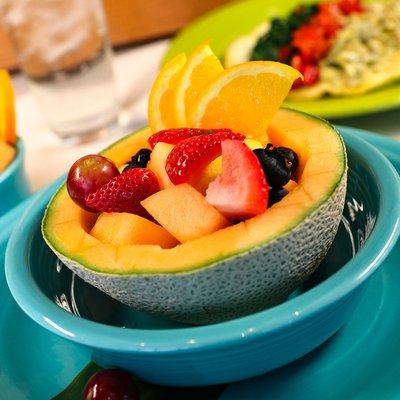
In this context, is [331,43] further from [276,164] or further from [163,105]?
[276,164]

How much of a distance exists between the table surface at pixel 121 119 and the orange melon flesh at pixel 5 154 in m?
0.15

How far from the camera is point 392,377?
1.81ft

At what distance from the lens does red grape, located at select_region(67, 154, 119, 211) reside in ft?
2.04

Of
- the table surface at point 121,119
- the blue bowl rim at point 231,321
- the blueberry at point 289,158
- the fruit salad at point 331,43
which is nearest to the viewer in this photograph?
the blue bowl rim at point 231,321

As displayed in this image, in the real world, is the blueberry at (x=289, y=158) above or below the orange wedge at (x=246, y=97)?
below

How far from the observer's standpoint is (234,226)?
0.54 metres

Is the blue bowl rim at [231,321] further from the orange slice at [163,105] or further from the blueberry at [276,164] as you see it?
the orange slice at [163,105]

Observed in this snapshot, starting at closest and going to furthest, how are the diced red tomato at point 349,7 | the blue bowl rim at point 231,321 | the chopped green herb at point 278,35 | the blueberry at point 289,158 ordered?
the blue bowl rim at point 231,321, the blueberry at point 289,158, the chopped green herb at point 278,35, the diced red tomato at point 349,7

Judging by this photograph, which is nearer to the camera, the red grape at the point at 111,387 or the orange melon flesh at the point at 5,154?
the red grape at the point at 111,387

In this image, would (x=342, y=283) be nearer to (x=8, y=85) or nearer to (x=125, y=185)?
(x=125, y=185)

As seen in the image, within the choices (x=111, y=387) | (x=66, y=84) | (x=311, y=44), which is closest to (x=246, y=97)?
(x=111, y=387)

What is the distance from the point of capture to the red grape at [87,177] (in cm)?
62

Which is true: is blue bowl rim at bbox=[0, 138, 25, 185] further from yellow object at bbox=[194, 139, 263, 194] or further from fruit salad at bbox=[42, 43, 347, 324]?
yellow object at bbox=[194, 139, 263, 194]

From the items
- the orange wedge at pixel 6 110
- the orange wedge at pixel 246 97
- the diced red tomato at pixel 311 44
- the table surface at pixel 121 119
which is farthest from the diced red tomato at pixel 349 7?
the orange wedge at pixel 246 97
